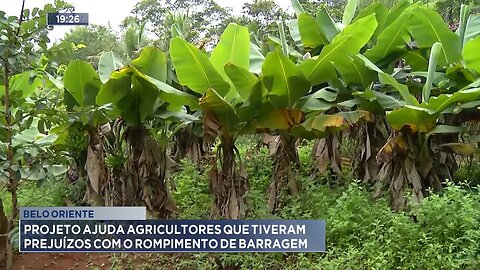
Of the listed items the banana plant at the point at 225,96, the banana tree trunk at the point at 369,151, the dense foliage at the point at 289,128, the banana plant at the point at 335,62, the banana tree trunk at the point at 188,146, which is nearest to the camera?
the dense foliage at the point at 289,128

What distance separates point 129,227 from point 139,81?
64 cm

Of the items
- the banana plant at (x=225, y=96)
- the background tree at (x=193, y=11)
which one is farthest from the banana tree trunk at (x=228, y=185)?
the background tree at (x=193, y=11)

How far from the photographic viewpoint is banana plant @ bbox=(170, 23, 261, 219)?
217cm

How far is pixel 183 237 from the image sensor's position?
2031 millimetres

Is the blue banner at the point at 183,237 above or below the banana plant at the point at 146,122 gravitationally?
below

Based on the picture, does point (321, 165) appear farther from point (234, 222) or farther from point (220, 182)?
point (234, 222)

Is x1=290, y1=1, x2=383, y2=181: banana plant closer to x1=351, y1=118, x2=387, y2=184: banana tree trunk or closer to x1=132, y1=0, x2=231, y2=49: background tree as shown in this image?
x1=351, y1=118, x2=387, y2=184: banana tree trunk

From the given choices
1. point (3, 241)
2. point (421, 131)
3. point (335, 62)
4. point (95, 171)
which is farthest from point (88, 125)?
point (421, 131)

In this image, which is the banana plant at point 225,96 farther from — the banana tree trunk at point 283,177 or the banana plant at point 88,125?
the banana plant at point 88,125

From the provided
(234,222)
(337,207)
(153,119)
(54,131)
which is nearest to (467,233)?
(337,207)

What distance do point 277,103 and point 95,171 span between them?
0.97m

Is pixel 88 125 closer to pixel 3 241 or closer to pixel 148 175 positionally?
pixel 148 175

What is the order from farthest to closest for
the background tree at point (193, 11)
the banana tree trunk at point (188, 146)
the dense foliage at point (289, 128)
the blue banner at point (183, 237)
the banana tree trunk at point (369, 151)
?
the background tree at point (193, 11), the banana tree trunk at point (188, 146), the banana tree trunk at point (369, 151), the blue banner at point (183, 237), the dense foliage at point (289, 128)

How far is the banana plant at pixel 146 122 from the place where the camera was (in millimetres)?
2320
